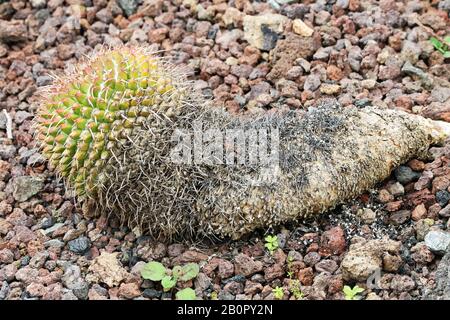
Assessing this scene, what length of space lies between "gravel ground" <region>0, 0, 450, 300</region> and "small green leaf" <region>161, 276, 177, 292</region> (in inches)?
3.0

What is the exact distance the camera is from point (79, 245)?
3986 mm

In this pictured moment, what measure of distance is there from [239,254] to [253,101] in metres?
1.18

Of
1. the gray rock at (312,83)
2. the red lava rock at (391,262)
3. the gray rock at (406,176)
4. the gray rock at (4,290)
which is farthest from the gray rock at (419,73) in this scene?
the gray rock at (4,290)

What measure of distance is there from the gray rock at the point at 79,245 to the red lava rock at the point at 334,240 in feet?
4.11

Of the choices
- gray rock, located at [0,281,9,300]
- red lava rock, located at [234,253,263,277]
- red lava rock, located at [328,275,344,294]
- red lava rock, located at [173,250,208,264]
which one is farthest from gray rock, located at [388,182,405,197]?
gray rock, located at [0,281,9,300]

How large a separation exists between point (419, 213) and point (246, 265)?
939 mm

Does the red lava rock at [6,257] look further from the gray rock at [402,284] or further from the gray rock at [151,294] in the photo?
the gray rock at [402,284]

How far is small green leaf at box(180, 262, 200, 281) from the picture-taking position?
3.66 meters

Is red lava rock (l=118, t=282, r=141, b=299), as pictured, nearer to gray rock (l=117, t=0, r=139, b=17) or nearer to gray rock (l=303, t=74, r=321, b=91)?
gray rock (l=303, t=74, r=321, b=91)

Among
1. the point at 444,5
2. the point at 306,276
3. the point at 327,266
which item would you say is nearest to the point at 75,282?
the point at 306,276

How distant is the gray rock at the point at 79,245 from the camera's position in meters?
3.96
